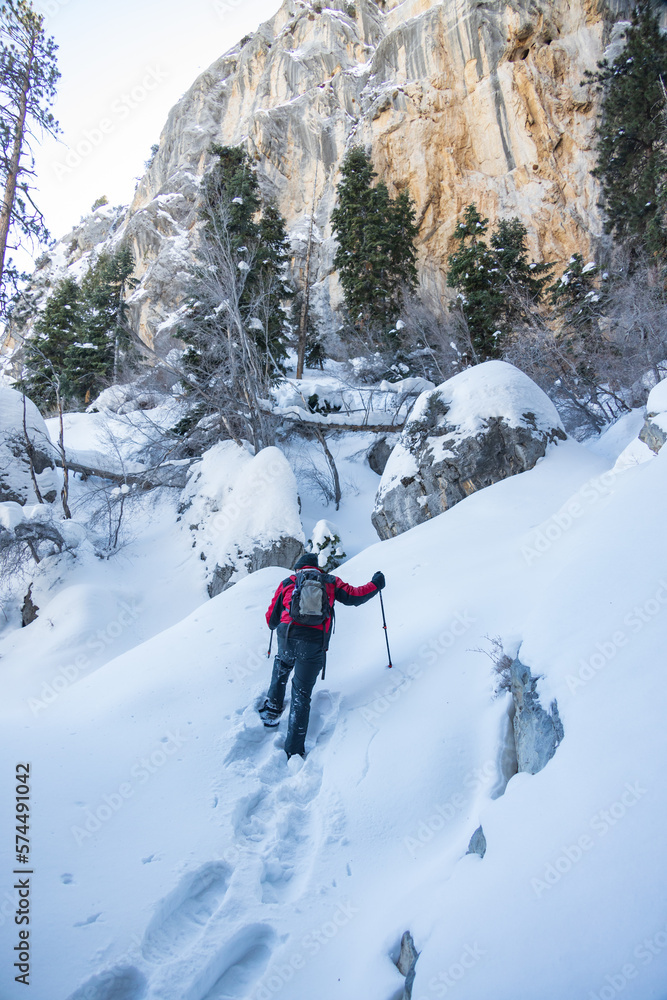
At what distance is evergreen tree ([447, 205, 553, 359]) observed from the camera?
1569 centimetres

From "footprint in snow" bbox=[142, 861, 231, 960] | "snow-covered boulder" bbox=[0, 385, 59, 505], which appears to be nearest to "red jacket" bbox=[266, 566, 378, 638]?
"footprint in snow" bbox=[142, 861, 231, 960]

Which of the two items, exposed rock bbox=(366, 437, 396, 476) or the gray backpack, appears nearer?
the gray backpack

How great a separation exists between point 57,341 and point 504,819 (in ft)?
101

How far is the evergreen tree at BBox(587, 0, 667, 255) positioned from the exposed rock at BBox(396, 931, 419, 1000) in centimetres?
1963

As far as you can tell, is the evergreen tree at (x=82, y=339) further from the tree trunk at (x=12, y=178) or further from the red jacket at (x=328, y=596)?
the red jacket at (x=328, y=596)

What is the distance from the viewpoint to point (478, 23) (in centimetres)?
Result: 2839

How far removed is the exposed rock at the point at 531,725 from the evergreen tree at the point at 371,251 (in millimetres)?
18294

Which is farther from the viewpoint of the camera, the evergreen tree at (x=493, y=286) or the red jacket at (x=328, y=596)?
the evergreen tree at (x=493, y=286)

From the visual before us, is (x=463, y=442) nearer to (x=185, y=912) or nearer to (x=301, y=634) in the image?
(x=301, y=634)

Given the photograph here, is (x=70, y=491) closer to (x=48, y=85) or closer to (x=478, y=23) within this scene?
(x=48, y=85)

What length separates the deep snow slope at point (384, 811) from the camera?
1778 mm

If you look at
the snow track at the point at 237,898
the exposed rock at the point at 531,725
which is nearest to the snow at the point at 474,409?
the exposed rock at the point at 531,725

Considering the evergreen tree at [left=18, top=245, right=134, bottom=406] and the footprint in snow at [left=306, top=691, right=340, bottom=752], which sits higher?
the evergreen tree at [left=18, top=245, right=134, bottom=406]

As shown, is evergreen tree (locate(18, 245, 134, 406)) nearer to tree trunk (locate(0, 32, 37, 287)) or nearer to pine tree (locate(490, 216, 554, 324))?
pine tree (locate(490, 216, 554, 324))
